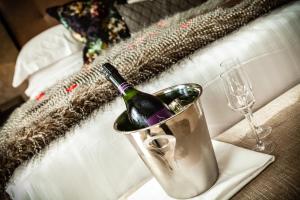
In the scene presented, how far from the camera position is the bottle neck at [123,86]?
66 centimetres

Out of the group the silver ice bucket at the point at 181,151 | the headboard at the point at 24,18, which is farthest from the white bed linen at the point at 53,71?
the silver ice bucket at the point at 181,151

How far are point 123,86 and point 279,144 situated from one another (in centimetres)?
35

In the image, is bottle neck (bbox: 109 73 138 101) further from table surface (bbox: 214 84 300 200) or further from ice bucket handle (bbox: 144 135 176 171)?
table surface (bbox: 214 84 300 200)

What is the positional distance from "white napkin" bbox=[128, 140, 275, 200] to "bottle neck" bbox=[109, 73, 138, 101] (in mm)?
210

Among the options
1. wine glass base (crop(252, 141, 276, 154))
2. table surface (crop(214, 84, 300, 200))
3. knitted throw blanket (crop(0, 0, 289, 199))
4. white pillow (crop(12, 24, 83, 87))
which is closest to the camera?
table surface (crop(214, 84, 300, 200))

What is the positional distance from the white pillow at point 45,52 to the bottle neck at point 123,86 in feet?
4.77

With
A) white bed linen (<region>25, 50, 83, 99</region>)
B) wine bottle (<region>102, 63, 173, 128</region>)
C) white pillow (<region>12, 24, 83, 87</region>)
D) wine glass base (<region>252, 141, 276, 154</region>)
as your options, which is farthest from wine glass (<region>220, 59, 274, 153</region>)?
white pillow (<region>12, 24, 83, 87</region>)

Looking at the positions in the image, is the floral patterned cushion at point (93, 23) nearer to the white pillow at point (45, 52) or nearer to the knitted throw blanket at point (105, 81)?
the white pillow at point (45, 52)

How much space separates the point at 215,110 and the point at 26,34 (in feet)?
6.43

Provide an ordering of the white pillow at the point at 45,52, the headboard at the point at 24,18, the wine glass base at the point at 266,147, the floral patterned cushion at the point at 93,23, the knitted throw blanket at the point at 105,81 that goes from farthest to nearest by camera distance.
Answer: the headboard at the point at 24,18, the white pillow at the point at 45,52, the floral patterned cushion at the point at 93,23, the knitted throw blanket at the point at 105,81, the wine glass base at the point at 266,147

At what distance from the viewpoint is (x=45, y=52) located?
2021mm

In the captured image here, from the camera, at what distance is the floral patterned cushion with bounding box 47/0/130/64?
1.87 m

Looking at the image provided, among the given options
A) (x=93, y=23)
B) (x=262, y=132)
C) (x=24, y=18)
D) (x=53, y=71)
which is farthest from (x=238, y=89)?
(x=24, y=18)

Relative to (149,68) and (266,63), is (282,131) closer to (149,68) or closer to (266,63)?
(266,63)
